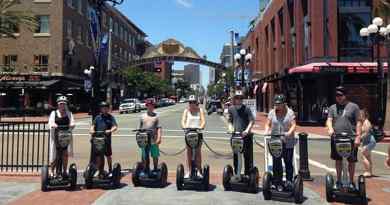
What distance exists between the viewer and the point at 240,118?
33.6 feet

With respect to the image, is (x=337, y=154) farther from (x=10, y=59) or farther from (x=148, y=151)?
(x=10, y=59)

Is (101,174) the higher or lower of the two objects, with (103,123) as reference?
lower

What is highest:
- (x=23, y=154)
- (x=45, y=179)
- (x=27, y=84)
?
(x=27, y=84)

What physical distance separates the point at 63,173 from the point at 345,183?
5069mm

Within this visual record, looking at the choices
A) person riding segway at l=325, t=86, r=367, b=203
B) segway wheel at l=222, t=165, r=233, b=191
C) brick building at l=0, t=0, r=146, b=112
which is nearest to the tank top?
segway wheel at l=222, t=165, r=233, b=191

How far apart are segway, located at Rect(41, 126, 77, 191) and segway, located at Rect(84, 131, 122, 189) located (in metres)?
0.28

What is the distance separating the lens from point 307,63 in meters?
39.2

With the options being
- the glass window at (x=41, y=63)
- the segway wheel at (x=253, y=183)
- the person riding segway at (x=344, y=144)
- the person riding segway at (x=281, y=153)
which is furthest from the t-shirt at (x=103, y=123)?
the glass window at (x=41, y=63)

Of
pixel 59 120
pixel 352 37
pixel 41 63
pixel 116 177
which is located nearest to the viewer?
pixel 59 120

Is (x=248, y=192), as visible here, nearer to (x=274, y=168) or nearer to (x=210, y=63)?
(x=274, y=168)

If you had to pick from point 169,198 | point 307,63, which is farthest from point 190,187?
point 307,63

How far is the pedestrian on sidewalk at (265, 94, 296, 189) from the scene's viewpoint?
9445 millimetres

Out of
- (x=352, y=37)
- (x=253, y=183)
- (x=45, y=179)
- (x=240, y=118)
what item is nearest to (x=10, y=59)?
(x=352, y=37)

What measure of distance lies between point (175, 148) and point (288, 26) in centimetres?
3038
